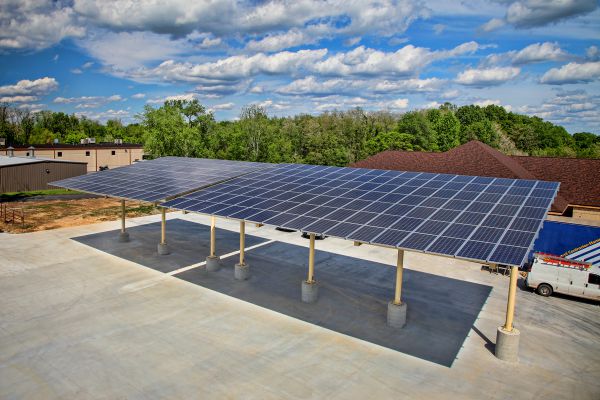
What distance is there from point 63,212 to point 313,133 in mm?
75213

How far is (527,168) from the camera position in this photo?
40.3 m

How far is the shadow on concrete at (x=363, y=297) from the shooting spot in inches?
685

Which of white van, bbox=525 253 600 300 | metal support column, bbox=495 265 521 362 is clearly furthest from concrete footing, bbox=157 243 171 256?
white van, bbox=525 253 600 300

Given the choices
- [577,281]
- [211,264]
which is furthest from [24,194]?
[577,281]

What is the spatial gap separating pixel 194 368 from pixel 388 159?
35.1m

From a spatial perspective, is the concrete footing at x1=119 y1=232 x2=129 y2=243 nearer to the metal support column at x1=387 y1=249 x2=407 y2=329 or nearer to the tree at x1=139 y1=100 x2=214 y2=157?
the metal support column at x1=387 y1=249 x2=407 y2=329

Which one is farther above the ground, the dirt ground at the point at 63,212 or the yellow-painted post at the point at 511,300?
the yellow-painted post at the point at 511,300

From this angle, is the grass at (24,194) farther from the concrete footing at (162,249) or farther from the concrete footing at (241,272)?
the concrete footing at (241,272)

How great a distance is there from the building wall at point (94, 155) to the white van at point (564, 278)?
253 ft

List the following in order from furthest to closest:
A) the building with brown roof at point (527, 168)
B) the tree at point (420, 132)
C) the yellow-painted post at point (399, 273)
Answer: the tree at point (420, 132)
the building with brown roof at point (527, 168)
the yellow-painted post at point (399, 273)

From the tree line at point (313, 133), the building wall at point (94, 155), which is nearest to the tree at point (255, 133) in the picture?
the tree line at point (313, 133)

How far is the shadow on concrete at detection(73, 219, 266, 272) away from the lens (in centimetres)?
2636

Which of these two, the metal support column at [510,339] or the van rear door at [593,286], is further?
the van rear door at [593,286]

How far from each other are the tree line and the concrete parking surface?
37.5 m
